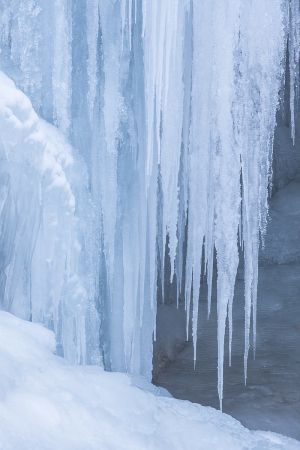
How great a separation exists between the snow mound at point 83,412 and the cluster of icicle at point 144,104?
0.78 m

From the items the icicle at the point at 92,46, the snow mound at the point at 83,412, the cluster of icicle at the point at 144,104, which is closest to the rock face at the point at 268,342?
the cluster of icicle at the point at 144,104

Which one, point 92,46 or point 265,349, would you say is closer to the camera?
point 92,46

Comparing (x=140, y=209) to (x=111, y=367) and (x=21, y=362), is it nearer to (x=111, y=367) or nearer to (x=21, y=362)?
(x=111, y=367)

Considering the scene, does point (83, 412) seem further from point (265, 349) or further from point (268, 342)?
point (268, 342)

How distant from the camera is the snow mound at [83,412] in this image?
6.79 ft

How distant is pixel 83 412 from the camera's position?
7.34 feet

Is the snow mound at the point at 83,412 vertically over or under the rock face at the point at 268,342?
over

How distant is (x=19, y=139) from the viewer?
2.78 metres

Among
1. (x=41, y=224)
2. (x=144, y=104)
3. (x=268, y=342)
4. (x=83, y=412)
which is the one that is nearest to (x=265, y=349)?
(x=268, y=342)

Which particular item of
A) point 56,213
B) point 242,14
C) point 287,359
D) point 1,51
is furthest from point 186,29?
point 287,359

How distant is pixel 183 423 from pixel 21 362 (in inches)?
24.7

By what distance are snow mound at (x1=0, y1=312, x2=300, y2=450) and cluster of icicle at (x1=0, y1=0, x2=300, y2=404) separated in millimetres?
778

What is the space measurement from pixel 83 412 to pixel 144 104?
157 centimetres

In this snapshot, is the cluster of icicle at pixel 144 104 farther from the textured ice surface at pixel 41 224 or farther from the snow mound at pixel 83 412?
the snow mound at pixel 83 412
